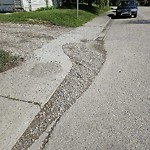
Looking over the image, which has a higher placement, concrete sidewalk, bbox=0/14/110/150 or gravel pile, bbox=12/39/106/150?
concrete sidewalk, bbox=0/14/110/150

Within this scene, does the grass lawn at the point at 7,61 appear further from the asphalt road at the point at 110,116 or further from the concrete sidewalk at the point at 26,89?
the asphalt road at the point at 110,116

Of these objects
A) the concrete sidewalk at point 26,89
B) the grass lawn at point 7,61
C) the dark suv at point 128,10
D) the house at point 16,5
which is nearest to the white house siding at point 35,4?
the house at point 16,5

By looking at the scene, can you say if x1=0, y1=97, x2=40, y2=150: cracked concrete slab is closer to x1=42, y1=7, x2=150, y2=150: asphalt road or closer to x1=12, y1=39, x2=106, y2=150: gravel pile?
Answer: x1=12, y1=39, x2=106, y2=150: gravel pile

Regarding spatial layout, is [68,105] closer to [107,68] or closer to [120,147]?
[120,147]

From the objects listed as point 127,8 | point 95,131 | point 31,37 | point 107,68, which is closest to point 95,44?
point 31,37

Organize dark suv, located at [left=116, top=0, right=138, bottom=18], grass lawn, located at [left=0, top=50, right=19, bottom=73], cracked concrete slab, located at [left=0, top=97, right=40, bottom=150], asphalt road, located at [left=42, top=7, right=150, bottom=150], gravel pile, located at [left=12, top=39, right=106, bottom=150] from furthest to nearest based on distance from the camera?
dark suv, located at [left=116, top=0, right=138, bottom=18] → grass lawn, located at [left=0, top=50, right=19, bottom=73] → gravel pile, located at [left=12, top=39, right=106, bottom=150] → asphalt road, located at [left=42, top=7, right=150, bottom=150] → cracked concrete slab, located at [left=0, top=97, right=40, bottom=150]

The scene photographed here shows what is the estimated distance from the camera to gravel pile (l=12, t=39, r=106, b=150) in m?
4.10

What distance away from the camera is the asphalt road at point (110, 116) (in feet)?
12.7

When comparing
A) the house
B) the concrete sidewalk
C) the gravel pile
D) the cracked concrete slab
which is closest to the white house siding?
the house

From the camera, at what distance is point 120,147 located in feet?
12.3

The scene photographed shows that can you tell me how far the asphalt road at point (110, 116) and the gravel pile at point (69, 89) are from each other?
175 mm

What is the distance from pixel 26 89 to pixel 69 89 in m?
0.96

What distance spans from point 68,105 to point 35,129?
107cm

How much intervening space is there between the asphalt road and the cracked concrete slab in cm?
49
